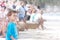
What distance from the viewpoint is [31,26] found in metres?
2.80

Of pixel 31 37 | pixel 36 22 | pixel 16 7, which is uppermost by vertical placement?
pixel 16 7

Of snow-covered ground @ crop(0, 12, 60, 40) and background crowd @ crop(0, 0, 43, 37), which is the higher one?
background crowd @ crop(0, 0, 43, 37)

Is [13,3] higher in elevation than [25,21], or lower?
higher

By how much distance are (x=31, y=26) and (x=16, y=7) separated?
1.04 ft

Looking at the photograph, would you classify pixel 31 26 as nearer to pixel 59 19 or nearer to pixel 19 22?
pixel 19 22

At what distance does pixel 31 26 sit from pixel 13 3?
0.38m

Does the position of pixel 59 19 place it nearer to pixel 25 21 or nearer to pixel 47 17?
pixel 47 17

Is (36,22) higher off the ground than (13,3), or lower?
lower

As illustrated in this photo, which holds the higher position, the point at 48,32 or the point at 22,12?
the point at 22,12

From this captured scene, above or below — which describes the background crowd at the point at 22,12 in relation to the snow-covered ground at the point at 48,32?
above

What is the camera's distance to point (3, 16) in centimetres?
281

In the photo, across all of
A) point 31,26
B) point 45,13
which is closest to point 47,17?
point 45,13

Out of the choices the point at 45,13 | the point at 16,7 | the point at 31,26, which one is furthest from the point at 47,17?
the point at 16,7

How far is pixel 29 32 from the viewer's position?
2814 mm
